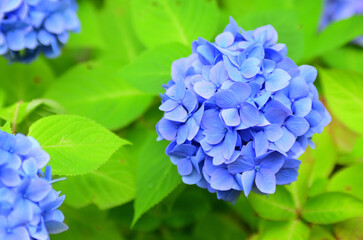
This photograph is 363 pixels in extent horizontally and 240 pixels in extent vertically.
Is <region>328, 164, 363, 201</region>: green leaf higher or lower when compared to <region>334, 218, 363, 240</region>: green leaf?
higher

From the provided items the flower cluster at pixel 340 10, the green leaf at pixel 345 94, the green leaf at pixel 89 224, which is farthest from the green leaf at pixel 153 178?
the flower cluster at pixel 340 10

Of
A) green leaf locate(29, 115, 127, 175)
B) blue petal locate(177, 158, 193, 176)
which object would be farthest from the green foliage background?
blue petal locate(177, 158, 193, 176)

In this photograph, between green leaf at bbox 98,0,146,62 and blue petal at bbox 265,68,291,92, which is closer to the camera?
blue petal at bbox 265,68,291,92

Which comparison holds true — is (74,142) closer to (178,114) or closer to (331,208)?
(178,114)

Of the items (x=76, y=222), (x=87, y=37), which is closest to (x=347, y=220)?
(x=76, y=222)

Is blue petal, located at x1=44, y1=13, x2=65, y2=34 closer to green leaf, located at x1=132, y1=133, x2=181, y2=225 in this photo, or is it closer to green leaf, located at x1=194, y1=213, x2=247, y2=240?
green leaf, located at x1=132, y1=133, x2=181, y2=225

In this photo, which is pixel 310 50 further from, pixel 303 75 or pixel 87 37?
pixel 87 37

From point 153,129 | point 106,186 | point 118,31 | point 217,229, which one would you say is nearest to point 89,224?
point 106,186
